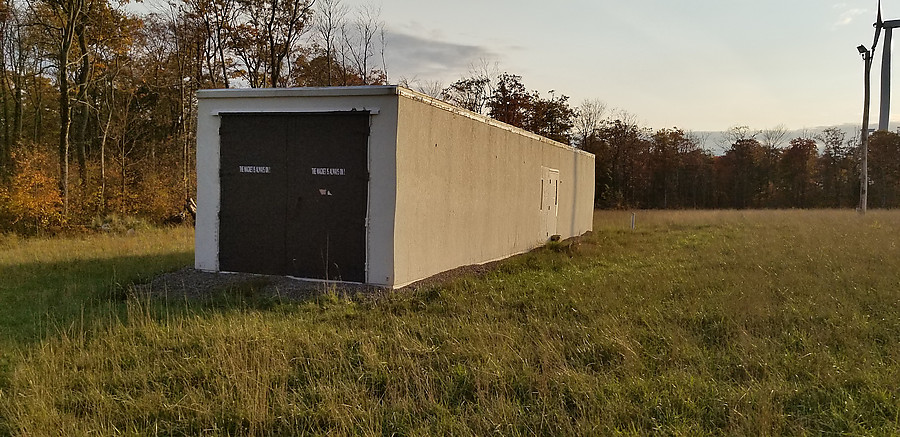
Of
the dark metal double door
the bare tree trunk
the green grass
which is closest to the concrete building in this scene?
the dark metal double door

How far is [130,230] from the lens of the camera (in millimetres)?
17156

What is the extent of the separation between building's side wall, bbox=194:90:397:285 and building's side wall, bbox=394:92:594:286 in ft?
0.49

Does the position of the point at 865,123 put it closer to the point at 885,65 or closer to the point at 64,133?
the point at 885,65

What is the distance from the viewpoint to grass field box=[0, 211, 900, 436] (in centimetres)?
390

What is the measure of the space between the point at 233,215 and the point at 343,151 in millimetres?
2143

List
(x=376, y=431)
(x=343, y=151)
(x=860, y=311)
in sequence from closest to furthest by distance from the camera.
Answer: (x=376, y=431)
(x=860, y=311)
(x=343, y=151)

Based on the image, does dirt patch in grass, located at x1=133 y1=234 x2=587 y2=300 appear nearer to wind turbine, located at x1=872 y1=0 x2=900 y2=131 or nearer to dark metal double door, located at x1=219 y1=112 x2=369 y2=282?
dark metal double door, located at x1=219 y1=112 x2=369 y2=282

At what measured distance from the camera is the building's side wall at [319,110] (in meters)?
8.06

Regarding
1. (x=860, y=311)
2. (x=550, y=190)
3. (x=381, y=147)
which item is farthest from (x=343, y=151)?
(x=550, y=190)

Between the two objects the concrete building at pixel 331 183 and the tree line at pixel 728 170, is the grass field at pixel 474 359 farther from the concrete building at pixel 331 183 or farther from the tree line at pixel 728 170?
the tree line at pixel 728 170

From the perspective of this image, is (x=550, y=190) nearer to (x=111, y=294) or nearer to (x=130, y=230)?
(x=111, y=294)

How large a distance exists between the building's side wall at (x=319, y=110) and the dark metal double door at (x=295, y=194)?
0.38 feet

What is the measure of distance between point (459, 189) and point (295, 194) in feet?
9.38

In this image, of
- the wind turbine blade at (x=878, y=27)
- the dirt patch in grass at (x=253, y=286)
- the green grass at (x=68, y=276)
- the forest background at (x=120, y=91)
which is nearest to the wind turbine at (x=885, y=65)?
the wind turbine blade at (x=878, y=27)
